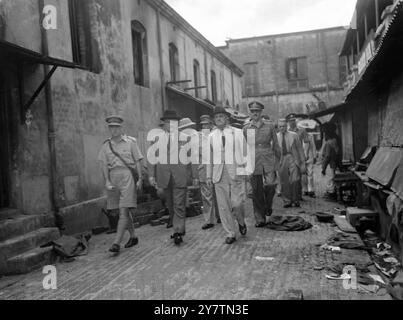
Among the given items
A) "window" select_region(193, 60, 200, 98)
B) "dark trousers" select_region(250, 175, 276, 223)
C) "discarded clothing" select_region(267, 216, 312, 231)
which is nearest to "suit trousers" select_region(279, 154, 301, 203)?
"discarded clothing" select_region(267, 216, 312, 231)

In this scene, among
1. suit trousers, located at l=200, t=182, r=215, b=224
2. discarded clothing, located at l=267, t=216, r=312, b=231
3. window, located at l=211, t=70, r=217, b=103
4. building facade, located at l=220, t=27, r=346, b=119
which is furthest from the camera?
building facade, located at l=220, t=27, r=346, b=119

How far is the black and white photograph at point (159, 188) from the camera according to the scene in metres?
4.60

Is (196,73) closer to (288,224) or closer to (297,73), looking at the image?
(288,224)

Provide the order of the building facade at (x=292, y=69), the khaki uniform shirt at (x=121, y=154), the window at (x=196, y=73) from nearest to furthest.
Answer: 1. the khaki uniform shirt at (x=121, y=154)
2. the window at (x=196, y=73)
3. the building facade at (x=292, y=69)

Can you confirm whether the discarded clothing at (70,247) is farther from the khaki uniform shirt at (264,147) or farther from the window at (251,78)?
the window at (251,78)

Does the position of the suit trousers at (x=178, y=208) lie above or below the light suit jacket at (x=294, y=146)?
below

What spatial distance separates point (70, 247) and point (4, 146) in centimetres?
202

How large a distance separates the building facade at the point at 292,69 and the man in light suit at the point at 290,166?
835 inches

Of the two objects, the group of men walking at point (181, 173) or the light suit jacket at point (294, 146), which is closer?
the group of men walking at point (181, 173)

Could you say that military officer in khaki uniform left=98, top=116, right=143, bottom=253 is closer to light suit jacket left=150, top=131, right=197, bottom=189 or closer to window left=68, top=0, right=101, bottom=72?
light suit jacket left=150, top=131, right=197, bottom=189

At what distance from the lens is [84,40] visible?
9.32 meters

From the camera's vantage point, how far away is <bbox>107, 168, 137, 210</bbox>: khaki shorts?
246 inches

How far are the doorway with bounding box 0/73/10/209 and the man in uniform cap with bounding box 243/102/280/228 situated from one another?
419 centimetres

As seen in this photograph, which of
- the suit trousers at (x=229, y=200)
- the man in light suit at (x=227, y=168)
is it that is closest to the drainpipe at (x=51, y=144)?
the man in light suit at (x=227, y=168)
